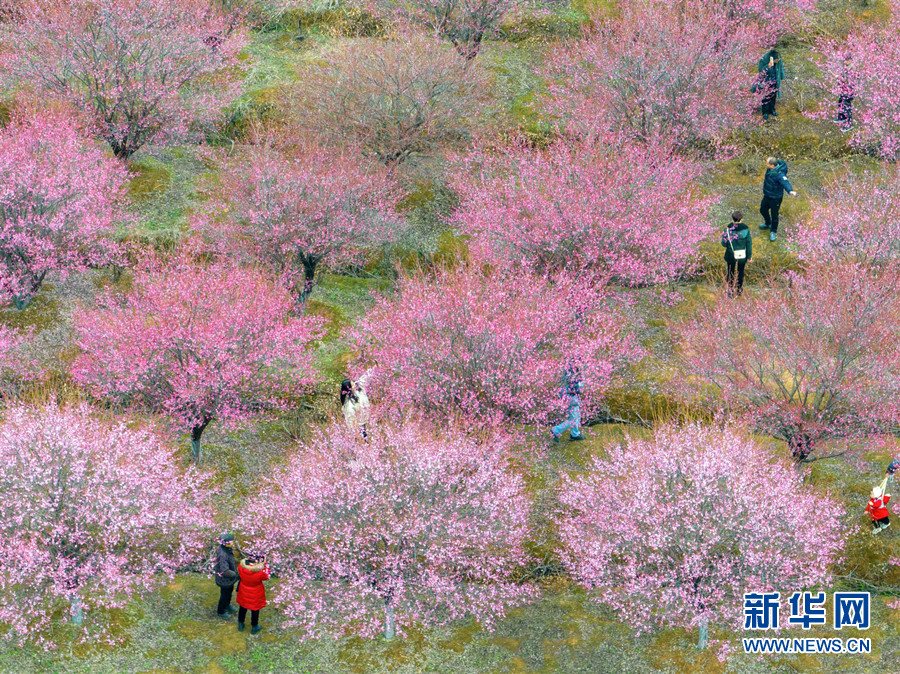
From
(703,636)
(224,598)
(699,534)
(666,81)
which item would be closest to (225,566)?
(224,598)

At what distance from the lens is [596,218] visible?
94.4 feet

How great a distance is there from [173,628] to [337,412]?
24.1 feet

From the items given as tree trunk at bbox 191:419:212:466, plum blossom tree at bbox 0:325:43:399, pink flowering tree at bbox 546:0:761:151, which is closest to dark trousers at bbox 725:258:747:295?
pink flowering tree at bbox 546:0:761:151

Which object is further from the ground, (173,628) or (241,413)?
(241,413)

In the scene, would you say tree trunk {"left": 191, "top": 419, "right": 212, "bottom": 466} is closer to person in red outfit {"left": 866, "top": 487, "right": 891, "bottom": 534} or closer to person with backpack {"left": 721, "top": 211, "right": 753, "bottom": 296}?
person with backpack {"left": 721, "top": 211, "right": 753, "bottom": 296}

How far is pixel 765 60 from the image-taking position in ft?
124

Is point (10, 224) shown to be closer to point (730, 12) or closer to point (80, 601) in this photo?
point (80, 601)

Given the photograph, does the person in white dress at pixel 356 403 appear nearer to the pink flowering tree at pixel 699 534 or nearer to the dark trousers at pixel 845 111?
the pink flowering tree at pixel 699 534

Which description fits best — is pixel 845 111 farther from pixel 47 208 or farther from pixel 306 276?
pixel 47 208

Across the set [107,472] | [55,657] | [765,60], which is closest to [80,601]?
[55,657]

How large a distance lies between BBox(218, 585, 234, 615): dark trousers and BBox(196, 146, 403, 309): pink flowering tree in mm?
10199

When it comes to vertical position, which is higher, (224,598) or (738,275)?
(738,275)

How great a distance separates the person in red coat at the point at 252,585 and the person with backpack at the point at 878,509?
12675mm

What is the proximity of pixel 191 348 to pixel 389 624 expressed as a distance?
24.5 feet
